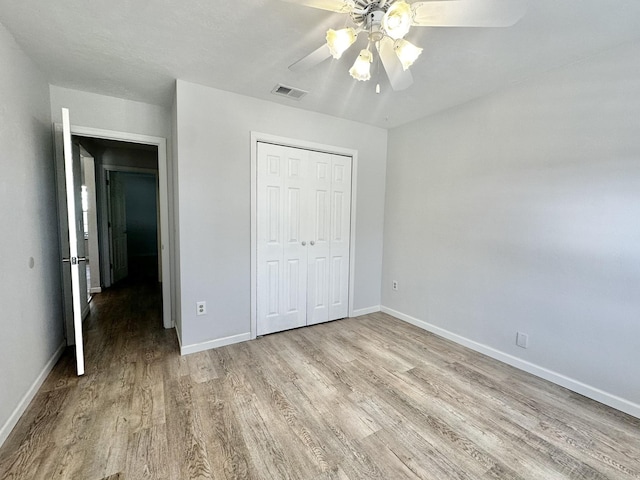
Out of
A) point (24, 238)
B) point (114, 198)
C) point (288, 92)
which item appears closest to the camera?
point (24, 238)

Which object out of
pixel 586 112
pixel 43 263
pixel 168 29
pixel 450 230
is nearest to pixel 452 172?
pixel 450 230

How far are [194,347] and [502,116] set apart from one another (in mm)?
3506

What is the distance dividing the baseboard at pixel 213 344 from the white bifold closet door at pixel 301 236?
18 cm

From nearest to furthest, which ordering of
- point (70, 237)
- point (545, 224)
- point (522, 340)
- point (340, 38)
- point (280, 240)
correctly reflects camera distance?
point (340, 38) < point (70, 237) < point (545, 224) < point (522, 340) < point (280, 240)

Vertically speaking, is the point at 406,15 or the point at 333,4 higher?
the point at 333,4

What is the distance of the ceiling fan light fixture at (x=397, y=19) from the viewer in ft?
3.86

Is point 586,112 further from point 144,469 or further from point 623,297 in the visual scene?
point 144,469

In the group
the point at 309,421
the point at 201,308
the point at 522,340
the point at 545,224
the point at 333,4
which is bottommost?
the point at 309,421

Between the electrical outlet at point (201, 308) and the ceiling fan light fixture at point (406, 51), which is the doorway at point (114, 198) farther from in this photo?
the ceiling fan light fixture at point (406, 51)

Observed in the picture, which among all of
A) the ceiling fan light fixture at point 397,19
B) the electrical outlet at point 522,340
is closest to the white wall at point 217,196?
the ceiling fan light fixture at point 397,19

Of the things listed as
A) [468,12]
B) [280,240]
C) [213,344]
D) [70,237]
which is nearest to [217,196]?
[280,240]

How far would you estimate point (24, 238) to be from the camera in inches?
74.9

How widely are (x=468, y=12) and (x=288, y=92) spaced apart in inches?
69.2

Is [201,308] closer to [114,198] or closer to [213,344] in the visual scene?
[213,344]
